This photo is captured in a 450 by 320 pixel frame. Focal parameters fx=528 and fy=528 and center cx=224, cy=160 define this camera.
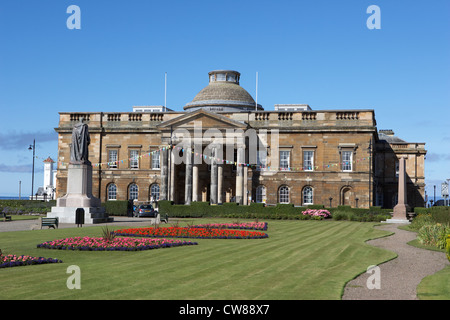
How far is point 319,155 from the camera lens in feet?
188

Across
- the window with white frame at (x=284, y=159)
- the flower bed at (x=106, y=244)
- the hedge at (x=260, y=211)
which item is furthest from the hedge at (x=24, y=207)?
the flower bed at (x=106, y=244)

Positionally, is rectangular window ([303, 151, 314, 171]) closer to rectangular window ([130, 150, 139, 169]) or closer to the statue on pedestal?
rectangular window ([130, 150, 139, 169])

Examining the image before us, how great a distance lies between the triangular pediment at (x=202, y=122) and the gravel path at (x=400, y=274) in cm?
3369

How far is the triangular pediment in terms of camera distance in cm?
5525

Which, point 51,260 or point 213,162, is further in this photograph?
point 213,162

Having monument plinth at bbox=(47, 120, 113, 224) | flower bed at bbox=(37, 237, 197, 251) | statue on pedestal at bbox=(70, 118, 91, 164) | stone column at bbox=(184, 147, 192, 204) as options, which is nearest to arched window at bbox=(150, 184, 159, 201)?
stone column at bbox=(184, 147, 192, 204)

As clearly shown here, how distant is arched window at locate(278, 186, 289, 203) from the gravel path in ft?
115

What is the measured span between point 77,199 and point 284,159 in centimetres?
2871

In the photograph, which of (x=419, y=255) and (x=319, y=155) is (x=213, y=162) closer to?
(x=319, y=155)

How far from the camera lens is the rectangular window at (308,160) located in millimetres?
57500

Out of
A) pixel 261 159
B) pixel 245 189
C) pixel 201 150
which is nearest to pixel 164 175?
pixel 201 150
